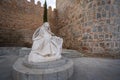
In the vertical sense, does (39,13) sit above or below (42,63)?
above

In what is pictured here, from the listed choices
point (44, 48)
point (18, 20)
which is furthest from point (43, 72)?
point (18, 20)

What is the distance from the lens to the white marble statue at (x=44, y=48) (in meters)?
2.68

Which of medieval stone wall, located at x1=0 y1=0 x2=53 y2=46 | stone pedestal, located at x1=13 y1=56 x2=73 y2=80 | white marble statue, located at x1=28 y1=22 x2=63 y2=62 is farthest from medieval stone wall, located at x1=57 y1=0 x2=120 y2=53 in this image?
medieval stone wall, located at x1=0 y1=0 x2=53 y2=46

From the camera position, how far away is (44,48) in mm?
2795

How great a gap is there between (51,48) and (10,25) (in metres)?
5.70

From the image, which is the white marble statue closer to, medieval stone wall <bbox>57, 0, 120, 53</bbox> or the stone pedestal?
the stone pedestal

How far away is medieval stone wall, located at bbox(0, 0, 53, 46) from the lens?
7186mm

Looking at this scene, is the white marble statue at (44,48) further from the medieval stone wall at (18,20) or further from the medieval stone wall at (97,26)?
the medieval stone wall at (18,20)

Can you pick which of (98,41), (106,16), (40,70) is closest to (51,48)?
(40,70)

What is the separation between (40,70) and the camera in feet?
7.51

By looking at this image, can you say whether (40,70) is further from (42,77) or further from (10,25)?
(10,25)

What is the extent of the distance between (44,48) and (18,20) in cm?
600

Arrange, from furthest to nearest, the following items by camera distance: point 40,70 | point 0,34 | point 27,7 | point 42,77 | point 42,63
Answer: point 27,7
point 0,34
point 42,63
point 40,70
point 42,77

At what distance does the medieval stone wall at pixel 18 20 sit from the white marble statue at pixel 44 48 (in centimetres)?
489
